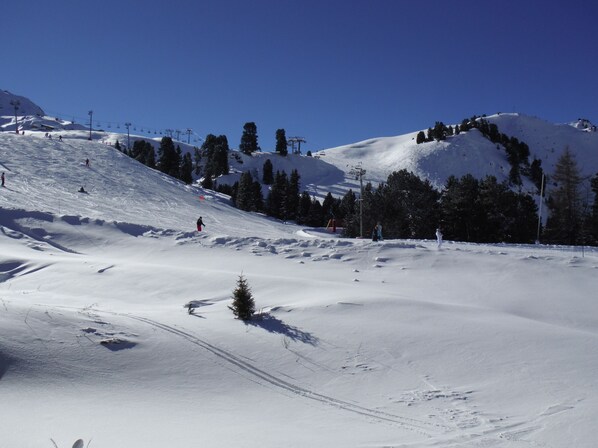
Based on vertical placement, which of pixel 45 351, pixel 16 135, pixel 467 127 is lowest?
pixel 45 351

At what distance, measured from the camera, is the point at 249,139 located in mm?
134000

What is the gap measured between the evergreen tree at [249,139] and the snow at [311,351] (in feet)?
373

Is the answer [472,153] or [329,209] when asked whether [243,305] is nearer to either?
[329,209]

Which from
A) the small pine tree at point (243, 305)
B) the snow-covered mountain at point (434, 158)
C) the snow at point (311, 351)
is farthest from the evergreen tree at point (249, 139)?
the small pine tree at point (243, 305)

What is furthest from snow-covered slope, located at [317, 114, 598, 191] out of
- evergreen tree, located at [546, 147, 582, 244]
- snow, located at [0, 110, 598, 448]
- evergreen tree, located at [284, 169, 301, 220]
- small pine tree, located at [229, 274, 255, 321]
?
small pine tree, located at [229, 274, 255, 321]

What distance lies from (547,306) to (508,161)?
146 m

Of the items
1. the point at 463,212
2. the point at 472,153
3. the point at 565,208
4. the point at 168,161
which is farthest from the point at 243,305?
the point at 472,153

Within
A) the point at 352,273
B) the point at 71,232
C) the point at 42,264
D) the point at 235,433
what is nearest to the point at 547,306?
the point at 352,273

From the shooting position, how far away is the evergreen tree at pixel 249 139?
133750mm

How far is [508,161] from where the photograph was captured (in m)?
148

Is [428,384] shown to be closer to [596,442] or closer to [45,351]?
[596,442]

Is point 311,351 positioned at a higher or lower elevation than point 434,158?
lower

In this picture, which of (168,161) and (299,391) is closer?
(299,391)

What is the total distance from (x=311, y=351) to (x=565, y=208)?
46.3 metres
